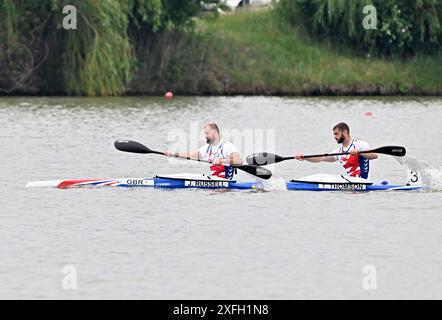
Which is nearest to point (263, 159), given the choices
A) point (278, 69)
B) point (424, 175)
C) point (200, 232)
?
point (424, 175)

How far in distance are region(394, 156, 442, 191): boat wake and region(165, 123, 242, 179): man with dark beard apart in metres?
3.36

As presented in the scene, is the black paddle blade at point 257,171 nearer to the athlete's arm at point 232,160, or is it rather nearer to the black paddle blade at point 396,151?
the athlete's arm at point 232,160

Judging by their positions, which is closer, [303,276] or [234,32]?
[303,276]

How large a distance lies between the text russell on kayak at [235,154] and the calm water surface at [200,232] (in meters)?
0.58

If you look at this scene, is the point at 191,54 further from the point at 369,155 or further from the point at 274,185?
the point at 369,155

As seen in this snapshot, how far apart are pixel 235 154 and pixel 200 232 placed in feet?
14.6

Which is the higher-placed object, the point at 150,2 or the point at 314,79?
the point at 150,2

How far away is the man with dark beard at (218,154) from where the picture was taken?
2508 cm

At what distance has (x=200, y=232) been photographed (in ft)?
68.6

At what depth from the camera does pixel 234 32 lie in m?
59.5
